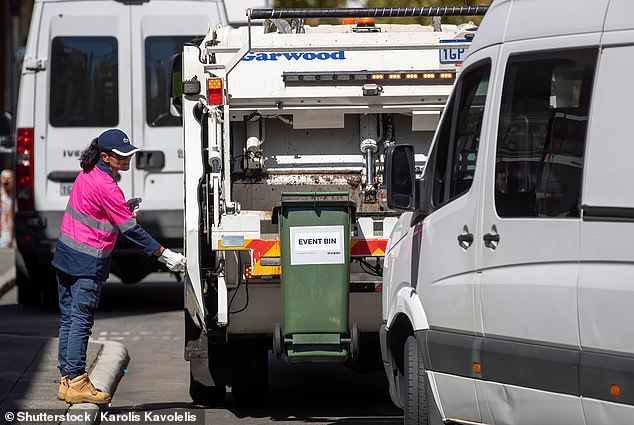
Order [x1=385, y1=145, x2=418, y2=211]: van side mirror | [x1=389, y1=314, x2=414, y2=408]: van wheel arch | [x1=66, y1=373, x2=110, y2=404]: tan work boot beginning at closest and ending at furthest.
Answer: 1. [x1=385, y1=145, x2=418, y2=211]: van side mirror
2. [x1=389, y1=314, x2=414, y2=408]: van wheel arch
3. [x1=66, y1=373, x2=110, y2=404]: tan work boot

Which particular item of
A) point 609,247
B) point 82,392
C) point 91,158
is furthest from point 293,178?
point 609,247

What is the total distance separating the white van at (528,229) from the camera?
5.06 m

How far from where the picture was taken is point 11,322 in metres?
13.8

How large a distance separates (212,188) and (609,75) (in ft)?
12.3

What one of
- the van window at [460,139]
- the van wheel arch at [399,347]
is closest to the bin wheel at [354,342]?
the van wheel arch at [399,347]

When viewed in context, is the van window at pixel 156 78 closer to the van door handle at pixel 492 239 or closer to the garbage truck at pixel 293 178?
the garbage truck at pixel 293 178

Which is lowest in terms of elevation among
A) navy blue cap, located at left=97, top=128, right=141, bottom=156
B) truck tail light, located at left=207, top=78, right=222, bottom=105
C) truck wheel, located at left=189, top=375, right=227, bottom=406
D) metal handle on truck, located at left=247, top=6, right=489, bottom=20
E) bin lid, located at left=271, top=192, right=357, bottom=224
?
truck wheel, located at left=189, top=375, right=227, bottom=406

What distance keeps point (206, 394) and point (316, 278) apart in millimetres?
1386

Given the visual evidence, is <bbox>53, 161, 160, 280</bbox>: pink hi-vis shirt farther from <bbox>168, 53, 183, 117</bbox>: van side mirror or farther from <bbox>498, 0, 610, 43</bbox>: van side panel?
<bbox>498, 0, 610, 43</bbox>: van side panel

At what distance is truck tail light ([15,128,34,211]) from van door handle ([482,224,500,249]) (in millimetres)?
8920

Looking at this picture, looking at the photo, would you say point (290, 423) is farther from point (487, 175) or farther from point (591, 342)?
point (591, 342)

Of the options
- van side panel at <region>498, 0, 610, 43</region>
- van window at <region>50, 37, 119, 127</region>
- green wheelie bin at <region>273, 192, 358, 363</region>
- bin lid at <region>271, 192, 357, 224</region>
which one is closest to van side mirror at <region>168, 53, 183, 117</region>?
bin lid at <region>271, 192, 357, 224</region>

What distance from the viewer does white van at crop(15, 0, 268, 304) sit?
1395 centimetres

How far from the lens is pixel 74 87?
14.1 metres
